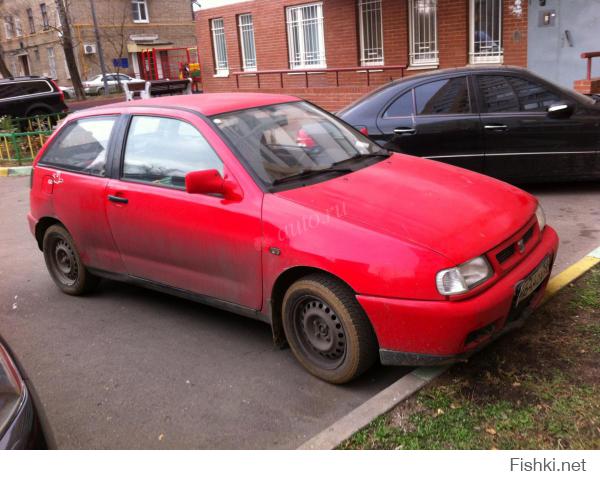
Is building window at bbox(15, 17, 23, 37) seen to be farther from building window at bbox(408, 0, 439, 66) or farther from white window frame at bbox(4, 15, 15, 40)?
building window at bbox(408, 0, 439, 66)

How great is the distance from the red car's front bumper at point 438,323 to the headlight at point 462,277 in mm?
62

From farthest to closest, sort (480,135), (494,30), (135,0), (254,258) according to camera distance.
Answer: (135,0)
(494,30)
(480,135)
(254,258)

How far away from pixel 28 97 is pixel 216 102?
55.2 ft

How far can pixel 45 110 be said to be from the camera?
19.5 meters

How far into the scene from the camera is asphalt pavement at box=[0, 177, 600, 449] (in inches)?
135

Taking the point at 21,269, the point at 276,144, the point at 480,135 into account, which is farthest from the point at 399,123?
the point at 21,269

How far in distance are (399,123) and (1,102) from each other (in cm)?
1539

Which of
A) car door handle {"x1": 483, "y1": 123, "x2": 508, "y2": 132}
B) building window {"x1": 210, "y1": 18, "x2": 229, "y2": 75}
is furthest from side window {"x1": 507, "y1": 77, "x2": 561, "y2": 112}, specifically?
building window {"x1": 210, "y1": 18, "x2": 229, "y2": 75}

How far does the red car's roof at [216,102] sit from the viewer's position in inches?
174

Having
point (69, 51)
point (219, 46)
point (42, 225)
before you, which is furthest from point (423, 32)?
point (69, 51)

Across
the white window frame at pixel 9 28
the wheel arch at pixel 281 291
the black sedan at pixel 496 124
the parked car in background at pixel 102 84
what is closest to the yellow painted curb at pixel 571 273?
the wheel arch at pixel 281 291

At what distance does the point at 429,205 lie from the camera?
3.69 meters

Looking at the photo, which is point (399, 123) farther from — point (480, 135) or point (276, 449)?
point (276, 449)

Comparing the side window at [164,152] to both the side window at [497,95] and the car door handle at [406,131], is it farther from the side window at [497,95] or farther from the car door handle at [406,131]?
the side window at [497,95]
